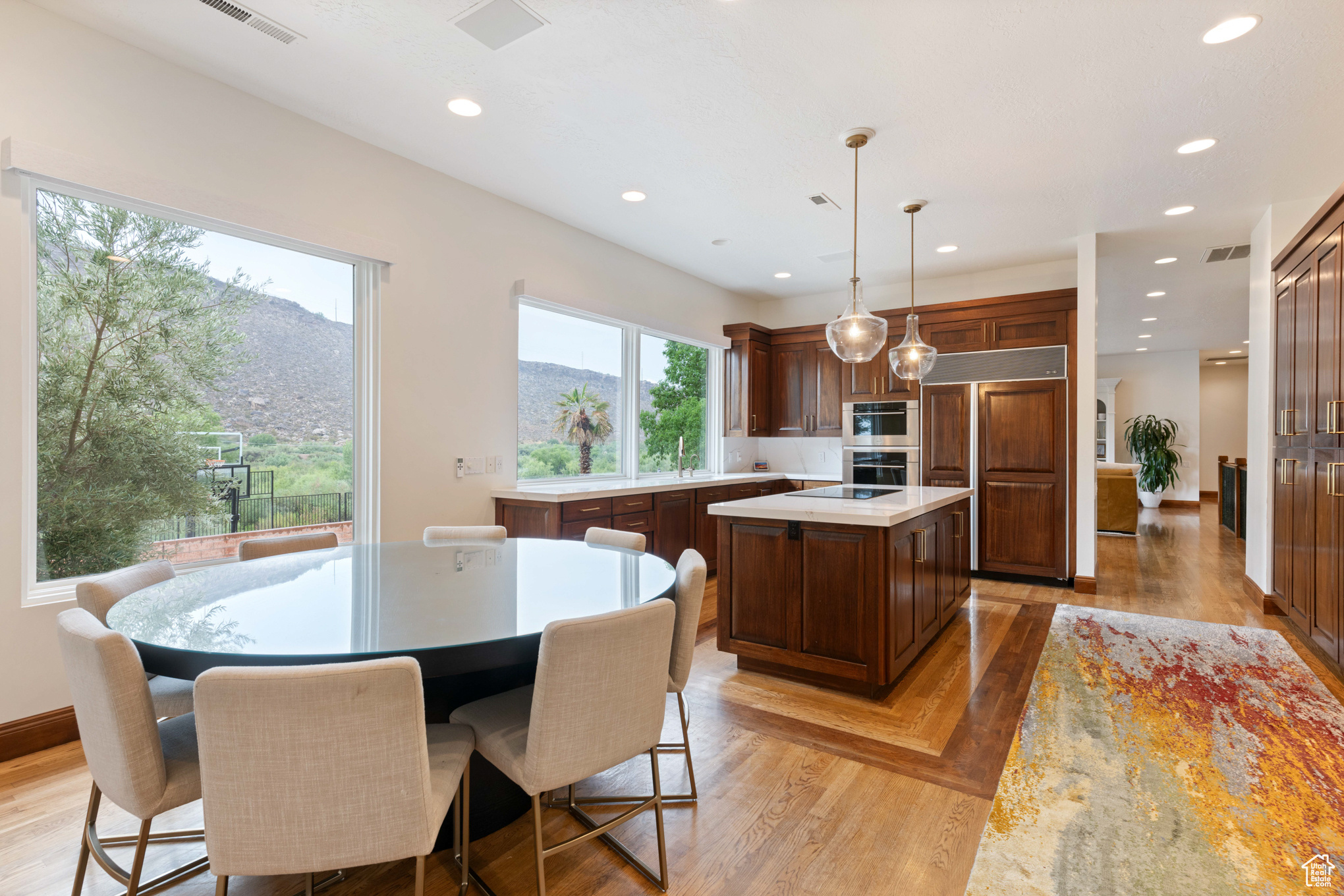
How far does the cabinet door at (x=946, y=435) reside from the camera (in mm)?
5414

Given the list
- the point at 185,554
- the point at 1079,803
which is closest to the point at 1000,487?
the point at 1079,803

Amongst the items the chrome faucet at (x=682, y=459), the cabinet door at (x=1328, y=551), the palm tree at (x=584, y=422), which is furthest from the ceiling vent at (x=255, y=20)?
the cabinet door at (x=1328, y=551)

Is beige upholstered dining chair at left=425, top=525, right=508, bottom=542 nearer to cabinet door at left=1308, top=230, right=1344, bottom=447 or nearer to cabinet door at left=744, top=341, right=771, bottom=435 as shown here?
cabinet door at left=744, top=341, right=771, bottom=435

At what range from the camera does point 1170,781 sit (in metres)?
2.20

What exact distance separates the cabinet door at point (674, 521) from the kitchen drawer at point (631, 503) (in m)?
0.08

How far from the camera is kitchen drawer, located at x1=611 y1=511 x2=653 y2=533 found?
14.0ft

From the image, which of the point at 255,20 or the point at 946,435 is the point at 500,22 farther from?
the point at 946,435

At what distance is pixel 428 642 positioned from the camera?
1361 millimetres

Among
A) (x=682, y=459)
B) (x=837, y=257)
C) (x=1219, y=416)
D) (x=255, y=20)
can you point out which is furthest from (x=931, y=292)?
(x=1219, y=416)

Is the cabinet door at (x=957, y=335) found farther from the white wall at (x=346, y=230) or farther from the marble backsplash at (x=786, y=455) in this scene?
the white wall at (x=346, y=230)

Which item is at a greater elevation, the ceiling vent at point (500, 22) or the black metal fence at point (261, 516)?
the ceiling vent at point (500, 22)

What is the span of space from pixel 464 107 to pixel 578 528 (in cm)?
234

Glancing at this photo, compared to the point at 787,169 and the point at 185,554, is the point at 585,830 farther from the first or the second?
the point at 787,169

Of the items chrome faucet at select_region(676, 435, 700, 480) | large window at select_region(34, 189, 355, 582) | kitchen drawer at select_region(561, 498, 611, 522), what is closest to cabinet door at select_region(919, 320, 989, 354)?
chrome faucet at select_region(676, 435, 700, 480)
